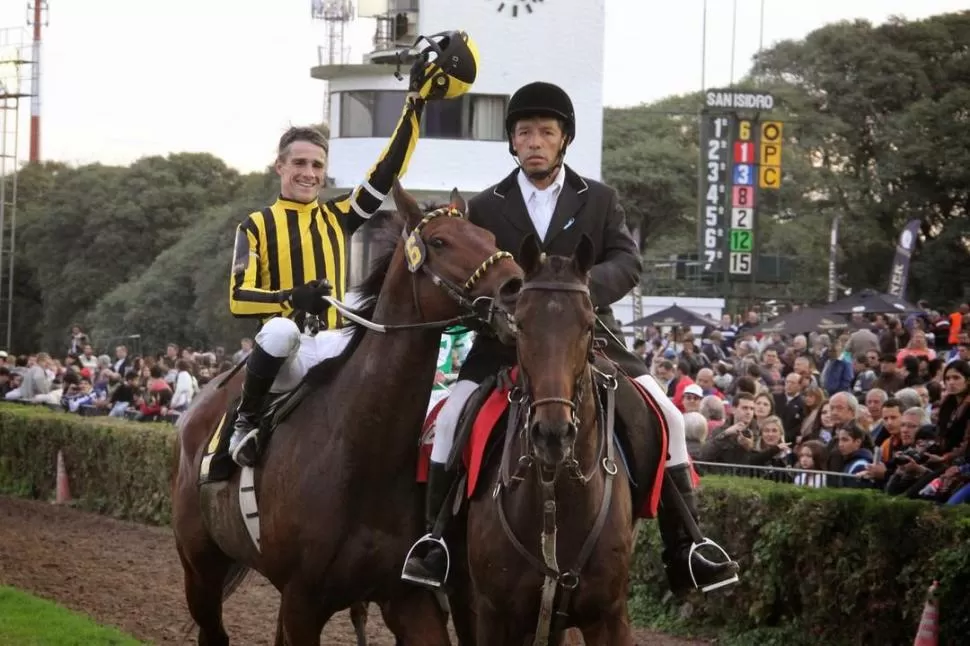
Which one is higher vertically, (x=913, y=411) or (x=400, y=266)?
(x=400, y=266)

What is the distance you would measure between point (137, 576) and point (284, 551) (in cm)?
669

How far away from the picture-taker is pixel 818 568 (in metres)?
8.80

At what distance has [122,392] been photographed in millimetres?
21719

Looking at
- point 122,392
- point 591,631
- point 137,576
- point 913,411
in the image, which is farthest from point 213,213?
point 591,631

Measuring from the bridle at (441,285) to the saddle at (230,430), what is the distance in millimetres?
535

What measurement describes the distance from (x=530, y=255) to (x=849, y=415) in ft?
21.6

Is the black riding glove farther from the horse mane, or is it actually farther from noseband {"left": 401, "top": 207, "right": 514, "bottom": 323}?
noseband {"left": 401, "top": 207, "right": 514, "bottom": 323}

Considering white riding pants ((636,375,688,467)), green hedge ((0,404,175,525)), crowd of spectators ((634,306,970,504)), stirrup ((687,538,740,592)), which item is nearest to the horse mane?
white riding pants ((636,375,688,467))

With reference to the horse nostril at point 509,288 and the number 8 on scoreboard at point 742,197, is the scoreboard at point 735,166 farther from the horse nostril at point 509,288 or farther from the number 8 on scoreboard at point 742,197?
the horse nostril at point 509,288

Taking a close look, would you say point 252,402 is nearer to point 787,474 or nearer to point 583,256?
point 583,256

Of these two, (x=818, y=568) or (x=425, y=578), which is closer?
(x=425, y=578)

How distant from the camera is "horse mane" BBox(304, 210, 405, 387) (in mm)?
Result: 6102

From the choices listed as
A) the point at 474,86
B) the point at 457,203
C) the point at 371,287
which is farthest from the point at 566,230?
the point at 474,86

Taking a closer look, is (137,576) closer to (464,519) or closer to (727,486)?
(727,486)
